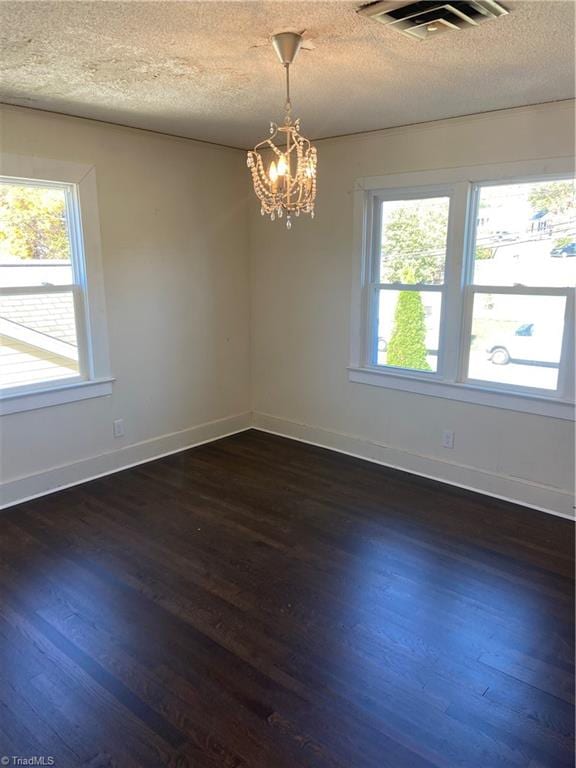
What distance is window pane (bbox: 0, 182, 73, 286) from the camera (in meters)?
3.30

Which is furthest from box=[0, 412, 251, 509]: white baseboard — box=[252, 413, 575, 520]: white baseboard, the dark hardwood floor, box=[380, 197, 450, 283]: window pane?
box=[380, 197, 450, 283]: window pane

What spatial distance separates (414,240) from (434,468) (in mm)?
1719

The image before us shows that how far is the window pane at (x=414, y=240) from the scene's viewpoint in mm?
3701

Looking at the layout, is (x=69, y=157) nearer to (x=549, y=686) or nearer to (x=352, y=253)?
(x=352, y=253)

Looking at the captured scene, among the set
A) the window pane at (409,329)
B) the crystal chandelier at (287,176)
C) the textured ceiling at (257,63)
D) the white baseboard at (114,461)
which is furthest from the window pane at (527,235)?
the white baseboard at (114,461)

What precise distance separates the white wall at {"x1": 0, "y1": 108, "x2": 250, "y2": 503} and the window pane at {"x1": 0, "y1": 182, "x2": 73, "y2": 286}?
0.26m

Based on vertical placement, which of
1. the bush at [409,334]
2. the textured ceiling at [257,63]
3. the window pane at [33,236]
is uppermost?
the textured ceiling at [257,63]

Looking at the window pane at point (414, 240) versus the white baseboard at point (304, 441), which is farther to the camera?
the window pane at point (414, 240)

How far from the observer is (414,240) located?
12.6 ft

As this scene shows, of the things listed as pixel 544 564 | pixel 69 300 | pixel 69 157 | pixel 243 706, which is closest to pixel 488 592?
pixel 544 564

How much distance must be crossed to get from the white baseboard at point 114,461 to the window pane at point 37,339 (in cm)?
67

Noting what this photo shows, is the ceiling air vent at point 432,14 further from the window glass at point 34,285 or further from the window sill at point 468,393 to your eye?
the window glass at point 34,285

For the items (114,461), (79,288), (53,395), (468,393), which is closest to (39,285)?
(79,288)

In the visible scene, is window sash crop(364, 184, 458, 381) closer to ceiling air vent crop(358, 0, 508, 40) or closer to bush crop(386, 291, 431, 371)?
bush crop(386, 291, 431, 371)
